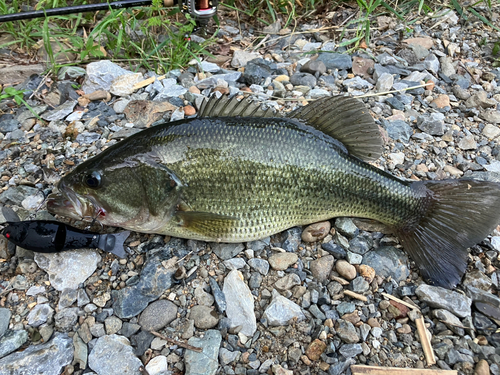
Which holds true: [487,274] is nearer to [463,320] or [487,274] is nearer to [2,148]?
[463,320]

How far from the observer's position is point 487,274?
9.95 feet

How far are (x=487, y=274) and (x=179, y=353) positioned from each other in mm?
2453

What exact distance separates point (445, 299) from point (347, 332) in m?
0.80

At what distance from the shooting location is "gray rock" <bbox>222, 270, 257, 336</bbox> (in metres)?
2.74

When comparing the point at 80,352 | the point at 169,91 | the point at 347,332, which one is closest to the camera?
the point at 80,352

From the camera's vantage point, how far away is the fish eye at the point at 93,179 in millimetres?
2838

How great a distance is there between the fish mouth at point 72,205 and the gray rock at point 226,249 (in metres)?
0.95

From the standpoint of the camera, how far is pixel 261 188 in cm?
300

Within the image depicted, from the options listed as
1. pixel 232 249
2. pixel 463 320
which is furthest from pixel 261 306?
pixel 463 320

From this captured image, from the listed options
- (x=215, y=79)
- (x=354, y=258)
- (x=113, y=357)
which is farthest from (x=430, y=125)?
(x=113, y=357)

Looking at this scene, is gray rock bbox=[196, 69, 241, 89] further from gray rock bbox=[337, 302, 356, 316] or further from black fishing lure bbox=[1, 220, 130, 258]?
gray rock bbox=[337, 302, 356, 316]

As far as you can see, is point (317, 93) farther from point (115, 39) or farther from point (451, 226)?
point (115, 39)

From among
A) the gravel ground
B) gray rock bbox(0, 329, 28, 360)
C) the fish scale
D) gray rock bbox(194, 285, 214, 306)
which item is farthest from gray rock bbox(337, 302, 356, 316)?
gray rock bbox(0, 329, 28, 360)

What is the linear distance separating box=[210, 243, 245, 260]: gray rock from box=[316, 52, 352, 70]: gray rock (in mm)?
3108
